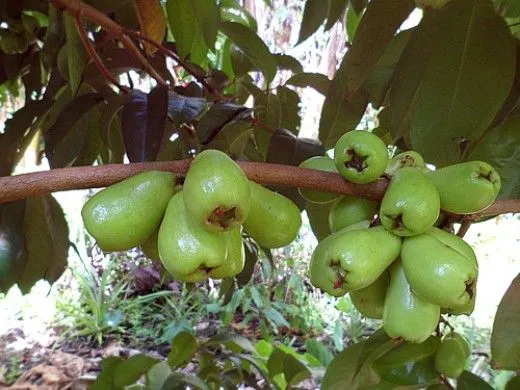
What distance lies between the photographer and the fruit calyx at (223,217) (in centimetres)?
43

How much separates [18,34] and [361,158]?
3.23ft

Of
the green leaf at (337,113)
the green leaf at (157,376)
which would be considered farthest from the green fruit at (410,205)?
the green leaf at (157,376)

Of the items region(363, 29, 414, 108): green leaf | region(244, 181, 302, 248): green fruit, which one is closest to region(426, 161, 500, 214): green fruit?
region(244, 181, 302, 248): green fruit

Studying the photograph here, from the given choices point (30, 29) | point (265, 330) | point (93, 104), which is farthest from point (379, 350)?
point (265, 330)

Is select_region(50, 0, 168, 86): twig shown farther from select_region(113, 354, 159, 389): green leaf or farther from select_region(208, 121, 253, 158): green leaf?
select_region(113, 354, 159, 389): green leaf

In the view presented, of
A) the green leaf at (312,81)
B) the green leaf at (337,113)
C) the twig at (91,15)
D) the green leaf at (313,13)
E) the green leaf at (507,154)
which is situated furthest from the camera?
the green leaf at (312,81)

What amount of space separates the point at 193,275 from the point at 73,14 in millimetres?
488

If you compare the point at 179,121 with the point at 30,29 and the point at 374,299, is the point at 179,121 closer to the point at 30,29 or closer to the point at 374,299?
the point at 374,299

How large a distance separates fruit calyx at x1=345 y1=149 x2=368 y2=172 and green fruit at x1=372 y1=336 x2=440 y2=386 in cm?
32

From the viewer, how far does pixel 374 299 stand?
55cm

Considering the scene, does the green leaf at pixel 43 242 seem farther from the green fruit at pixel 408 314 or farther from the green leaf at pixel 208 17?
the green fruit at pixel 408 314

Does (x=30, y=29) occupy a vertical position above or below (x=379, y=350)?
above


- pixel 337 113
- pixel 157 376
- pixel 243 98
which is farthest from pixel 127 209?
pixel 243 98

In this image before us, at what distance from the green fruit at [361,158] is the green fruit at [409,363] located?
0.99 ft
